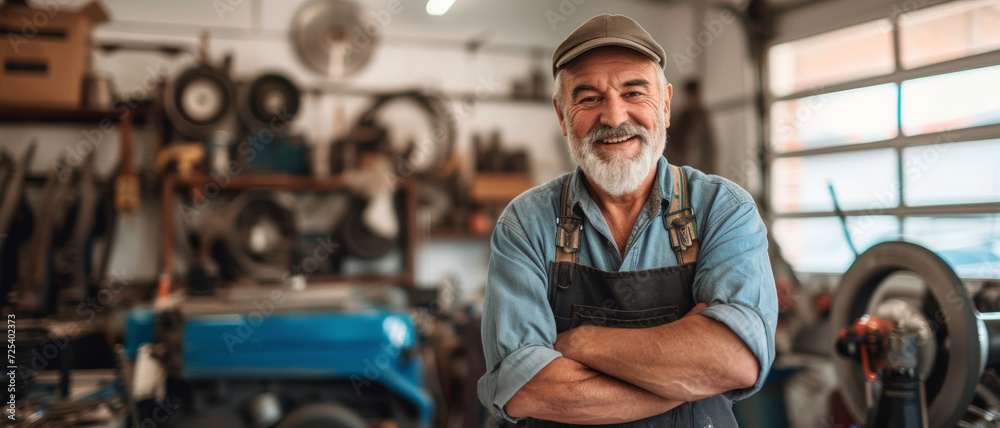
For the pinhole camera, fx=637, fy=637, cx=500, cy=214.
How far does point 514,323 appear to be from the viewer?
118 centimetres

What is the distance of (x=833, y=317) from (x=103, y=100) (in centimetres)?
422

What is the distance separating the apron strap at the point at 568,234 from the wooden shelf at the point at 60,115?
3769mm

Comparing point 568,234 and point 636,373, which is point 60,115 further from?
point 636,373

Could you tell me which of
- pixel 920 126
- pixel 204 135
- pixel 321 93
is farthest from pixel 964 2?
pixel 204 135

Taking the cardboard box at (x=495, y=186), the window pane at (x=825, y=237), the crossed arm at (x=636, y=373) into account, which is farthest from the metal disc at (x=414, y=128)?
the crossed arm at (x=636, y=373)

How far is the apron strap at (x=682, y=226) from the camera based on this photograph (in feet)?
4.08

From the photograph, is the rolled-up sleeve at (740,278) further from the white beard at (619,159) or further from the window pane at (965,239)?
the window pane at (965,239)

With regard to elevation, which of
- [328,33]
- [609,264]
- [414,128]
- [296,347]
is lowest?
[296,347]

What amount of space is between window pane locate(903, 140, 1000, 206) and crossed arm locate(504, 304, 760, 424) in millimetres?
2986

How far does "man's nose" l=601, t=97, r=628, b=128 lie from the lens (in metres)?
1.18

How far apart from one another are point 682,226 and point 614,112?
0.88 feet

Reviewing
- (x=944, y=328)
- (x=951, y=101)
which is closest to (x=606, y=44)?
(x=944, y=328)

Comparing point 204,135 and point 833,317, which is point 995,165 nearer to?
point 833,317

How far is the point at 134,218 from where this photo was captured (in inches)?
175
